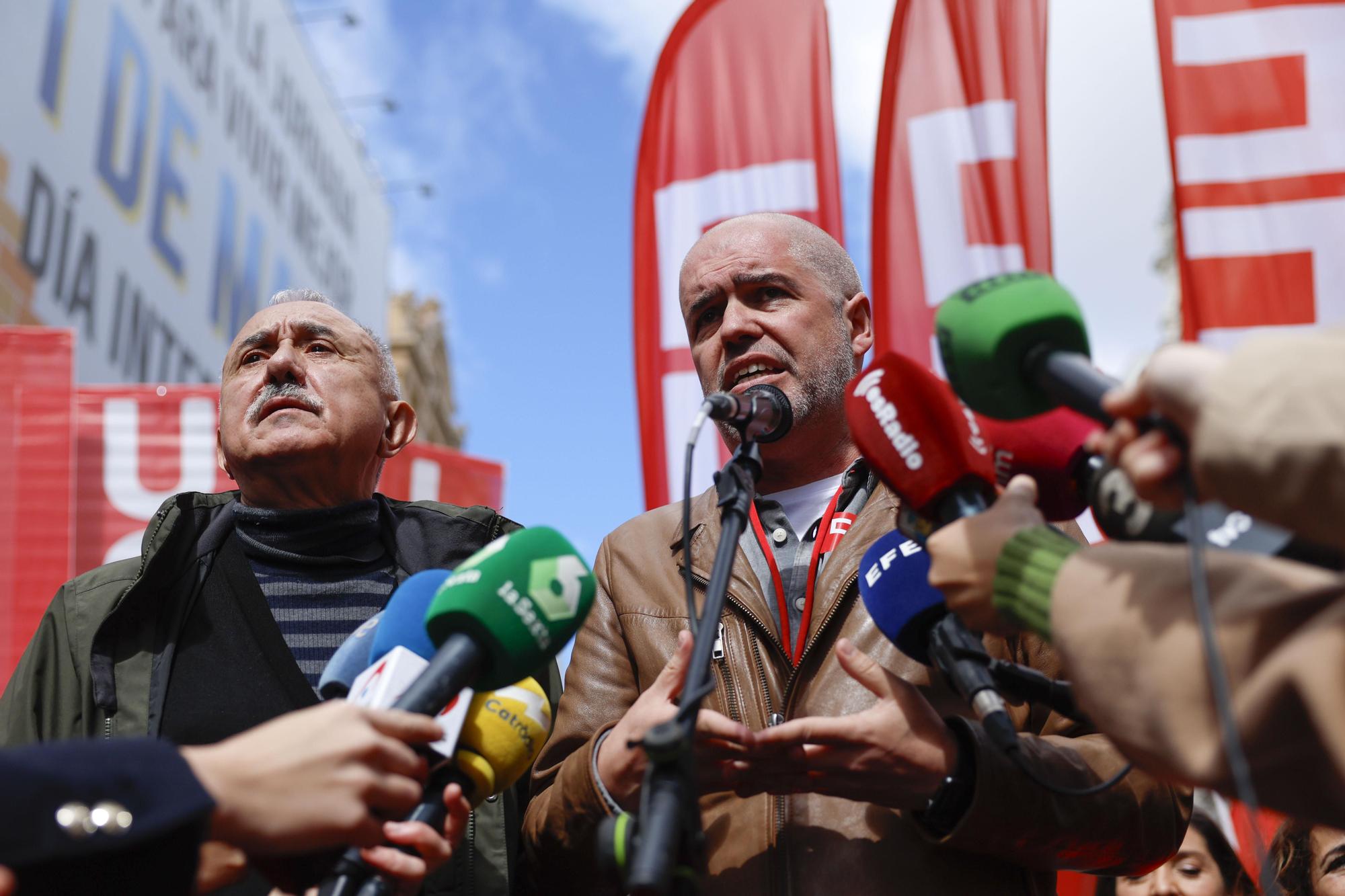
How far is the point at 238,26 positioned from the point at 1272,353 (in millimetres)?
16178

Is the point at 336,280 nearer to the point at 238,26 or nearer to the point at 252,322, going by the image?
the point at 238,26

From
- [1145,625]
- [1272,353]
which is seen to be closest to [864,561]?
[1145,625]

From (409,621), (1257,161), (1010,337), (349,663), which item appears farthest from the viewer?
(1257,161)

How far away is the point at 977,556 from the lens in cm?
190

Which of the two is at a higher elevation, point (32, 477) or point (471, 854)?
point (32, 477)

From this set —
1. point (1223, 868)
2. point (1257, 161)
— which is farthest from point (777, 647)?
point (1257, 161)

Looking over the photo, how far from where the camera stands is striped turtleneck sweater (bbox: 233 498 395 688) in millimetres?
3152

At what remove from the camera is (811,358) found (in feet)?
11.0

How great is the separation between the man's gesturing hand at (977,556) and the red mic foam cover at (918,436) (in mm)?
106

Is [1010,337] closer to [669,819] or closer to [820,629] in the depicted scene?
[669,819]

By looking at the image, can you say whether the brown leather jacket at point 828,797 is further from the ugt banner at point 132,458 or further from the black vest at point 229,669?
the ugt banner at point 132,458

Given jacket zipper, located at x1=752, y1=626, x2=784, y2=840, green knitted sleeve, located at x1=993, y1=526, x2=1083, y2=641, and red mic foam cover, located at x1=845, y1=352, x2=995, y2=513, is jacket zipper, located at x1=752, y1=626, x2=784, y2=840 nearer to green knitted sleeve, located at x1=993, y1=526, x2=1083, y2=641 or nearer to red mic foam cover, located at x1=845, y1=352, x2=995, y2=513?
red mic foam cover, located at x1=845, y1=352, x2=995, y2=513

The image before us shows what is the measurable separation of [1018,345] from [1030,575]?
0.33 metres

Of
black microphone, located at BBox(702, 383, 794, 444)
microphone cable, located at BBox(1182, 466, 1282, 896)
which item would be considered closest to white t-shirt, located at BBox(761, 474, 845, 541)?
black microphone, located at BBox(702, 383, 794, 444)
